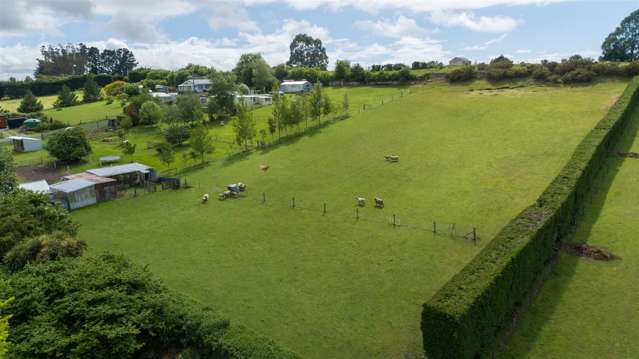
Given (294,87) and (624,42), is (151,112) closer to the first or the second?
(294,87)

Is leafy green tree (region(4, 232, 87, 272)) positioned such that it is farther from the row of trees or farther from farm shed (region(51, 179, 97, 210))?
the row of trees

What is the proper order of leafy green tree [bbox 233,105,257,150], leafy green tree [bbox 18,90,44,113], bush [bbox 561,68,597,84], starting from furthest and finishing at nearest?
leafy green tree [bbox 18,90,44,113], bush [bbox 561,68,597,84], leafy green tree [bbox 233,105,257,150]

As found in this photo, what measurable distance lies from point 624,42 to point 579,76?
40.2 meters

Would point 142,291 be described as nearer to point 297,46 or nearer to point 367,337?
point 367,337

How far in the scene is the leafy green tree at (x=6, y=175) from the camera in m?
32.2

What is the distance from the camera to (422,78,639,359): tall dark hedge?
1455 centimetres

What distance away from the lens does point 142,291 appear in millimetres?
17734

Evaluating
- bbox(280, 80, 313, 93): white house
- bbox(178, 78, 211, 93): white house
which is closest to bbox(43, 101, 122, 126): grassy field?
bbox(178, 78, 211, 93): white house

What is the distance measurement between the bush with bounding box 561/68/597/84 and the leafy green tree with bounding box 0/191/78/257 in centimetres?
6708

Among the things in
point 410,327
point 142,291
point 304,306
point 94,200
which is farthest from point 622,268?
point 94,200

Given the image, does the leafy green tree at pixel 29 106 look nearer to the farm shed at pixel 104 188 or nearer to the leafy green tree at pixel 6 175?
the farm shed at pixel 104 188

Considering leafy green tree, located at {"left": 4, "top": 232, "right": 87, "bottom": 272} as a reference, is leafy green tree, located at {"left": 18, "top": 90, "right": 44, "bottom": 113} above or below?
above

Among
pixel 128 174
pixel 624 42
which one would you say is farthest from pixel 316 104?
pixel 624 42

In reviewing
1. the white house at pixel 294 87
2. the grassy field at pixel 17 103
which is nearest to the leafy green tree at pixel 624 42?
the white house at pixel 294 87
